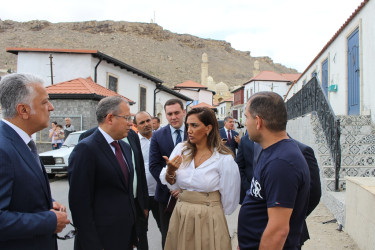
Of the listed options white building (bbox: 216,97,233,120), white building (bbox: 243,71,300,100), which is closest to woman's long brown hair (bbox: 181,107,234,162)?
white building (bbox: 243,71,300,100)

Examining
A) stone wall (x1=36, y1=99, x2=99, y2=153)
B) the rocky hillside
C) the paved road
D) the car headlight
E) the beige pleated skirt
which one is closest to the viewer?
the beige pleated skirt

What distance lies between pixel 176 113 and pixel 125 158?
4.63ft

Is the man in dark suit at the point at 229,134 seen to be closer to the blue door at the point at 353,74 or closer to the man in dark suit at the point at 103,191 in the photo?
the blue door at the point at 353,74

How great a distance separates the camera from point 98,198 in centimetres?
279

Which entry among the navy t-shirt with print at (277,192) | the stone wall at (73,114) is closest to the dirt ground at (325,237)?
the navy t-shirt with print at (277,192)

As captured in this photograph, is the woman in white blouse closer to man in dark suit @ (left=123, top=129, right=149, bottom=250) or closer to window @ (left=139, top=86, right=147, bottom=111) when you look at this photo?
man in dark suit @ (left=123, top=129, right=149, bottom=250)

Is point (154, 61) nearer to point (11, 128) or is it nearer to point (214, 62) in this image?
point (214, 62)

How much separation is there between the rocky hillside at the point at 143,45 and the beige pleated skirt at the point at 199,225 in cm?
7707

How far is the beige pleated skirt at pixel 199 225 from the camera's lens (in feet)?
9.14

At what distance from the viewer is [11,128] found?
2.04 m

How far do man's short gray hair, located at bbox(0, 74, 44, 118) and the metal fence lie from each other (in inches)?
213

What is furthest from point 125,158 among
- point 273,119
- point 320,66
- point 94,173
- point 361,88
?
point 320,66

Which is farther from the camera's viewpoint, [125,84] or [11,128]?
[125,84]

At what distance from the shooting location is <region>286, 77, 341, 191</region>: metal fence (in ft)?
19.6
